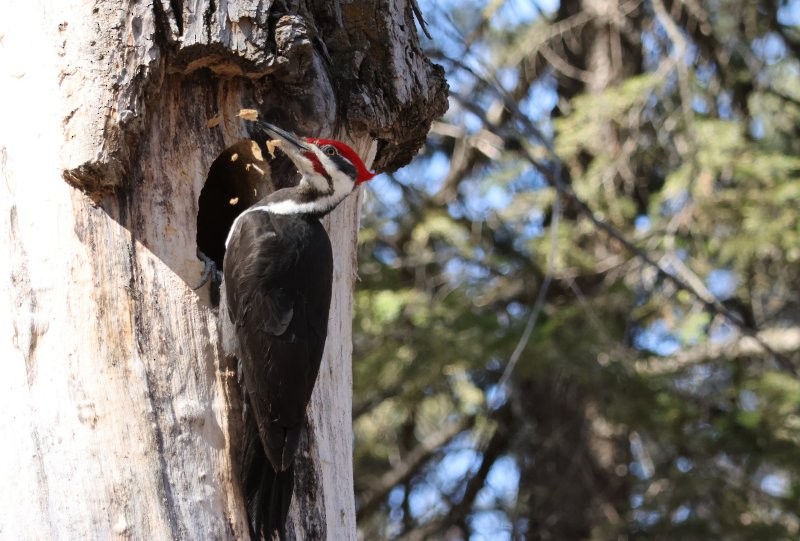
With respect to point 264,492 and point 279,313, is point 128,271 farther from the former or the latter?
point 264,492

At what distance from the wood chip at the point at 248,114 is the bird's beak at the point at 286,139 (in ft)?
0.13

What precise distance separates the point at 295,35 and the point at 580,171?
4.23 m

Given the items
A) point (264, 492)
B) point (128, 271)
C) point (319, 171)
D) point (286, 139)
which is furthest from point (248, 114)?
point (264, 492)

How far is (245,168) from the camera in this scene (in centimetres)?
386

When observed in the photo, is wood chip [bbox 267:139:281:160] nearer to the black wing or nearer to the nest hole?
the nest hole

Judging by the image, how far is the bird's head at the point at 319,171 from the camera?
3.58 meters

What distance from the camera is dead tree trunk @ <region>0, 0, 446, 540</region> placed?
9.82ft

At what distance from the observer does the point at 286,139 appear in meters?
3.54

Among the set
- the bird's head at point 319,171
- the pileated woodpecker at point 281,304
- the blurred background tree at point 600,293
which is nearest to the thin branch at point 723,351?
the blurred background tree at point 600,293

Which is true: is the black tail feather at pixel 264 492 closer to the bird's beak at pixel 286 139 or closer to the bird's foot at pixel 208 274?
the bird's foot at pixel 208 274

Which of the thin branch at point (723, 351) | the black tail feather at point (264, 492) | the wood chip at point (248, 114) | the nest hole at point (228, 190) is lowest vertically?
the thin branch at point (723, 351)

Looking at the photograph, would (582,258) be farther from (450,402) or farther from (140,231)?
(140,231)

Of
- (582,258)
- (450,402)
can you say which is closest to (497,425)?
(450,402)

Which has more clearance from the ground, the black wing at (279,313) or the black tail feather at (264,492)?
the black wing at (279,313)
